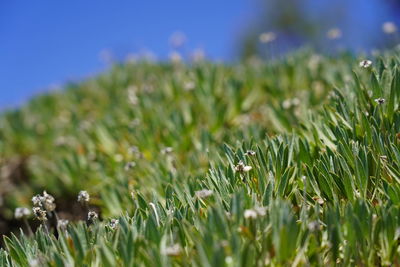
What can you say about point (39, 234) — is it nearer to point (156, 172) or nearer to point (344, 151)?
point (156, 172)

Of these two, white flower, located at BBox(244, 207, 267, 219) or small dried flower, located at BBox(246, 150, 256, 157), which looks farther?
small dried flower, located at BBox(246, 150, 256, 157)

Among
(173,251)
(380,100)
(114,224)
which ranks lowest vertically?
(173,251)

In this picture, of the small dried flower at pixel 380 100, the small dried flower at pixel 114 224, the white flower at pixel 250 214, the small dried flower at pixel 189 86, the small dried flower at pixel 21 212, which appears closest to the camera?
the white flower at pixel 250 214

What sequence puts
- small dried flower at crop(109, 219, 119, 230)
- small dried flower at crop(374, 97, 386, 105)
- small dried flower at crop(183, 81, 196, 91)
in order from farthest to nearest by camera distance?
small dried flower at crop(183, 81, 196, 91), small dried flower at crop(374, 97, 386, 105), small dried flower at crop(109, 219, 119, 230)

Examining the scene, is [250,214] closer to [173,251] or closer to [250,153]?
[173,251]

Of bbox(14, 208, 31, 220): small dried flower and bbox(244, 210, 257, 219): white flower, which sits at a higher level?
bbox(14, 208, 31, 220): small dried flower

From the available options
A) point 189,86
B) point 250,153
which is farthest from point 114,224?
point 189,86

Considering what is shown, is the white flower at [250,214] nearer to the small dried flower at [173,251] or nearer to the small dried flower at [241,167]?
the small dried flower at [173,251]

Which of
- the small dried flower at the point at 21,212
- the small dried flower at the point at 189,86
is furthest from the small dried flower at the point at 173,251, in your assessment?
the small dried flower at the point at 189,86

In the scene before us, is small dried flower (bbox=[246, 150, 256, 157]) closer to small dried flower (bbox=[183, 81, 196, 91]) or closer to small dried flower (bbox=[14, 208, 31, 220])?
small dried flower (bbox=[14, 208, 31, 220])

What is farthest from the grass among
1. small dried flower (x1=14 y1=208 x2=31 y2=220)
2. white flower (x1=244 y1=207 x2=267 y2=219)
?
small dried flower (x1=14 y1=208 x2=31 y2=220)
